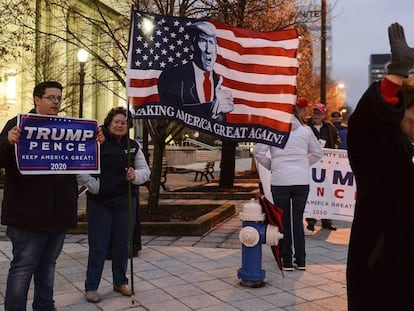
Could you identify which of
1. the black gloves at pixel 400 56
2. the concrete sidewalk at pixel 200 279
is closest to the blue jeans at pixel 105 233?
the concrete sidewalk at pixel 200 279

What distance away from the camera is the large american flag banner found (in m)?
5.00

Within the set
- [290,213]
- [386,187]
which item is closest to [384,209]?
[386,187]

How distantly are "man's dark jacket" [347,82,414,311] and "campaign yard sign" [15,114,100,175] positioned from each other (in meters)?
2.68

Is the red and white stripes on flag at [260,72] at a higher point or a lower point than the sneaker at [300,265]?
higher

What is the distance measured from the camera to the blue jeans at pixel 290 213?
612cm

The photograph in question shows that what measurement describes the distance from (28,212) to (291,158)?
334 cm

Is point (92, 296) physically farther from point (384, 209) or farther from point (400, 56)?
point (400, 56)

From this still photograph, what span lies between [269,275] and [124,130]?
8.10 feet

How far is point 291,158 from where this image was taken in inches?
241

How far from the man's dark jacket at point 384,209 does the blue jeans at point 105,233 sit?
3.29 meters

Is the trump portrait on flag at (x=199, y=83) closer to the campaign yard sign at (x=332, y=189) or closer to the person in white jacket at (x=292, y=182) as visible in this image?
the person in white jacket at (x=292, y=182)

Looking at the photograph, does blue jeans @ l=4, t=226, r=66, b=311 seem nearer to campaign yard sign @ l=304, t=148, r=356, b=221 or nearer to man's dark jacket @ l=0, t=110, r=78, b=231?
man's dark jacket @ l=0, t=110, r=78, b=231

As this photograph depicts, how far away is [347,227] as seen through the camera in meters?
9.55

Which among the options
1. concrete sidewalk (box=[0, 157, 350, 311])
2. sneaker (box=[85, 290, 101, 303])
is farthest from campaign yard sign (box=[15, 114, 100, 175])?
concrete sidewalk (box=[0, 157, 350, 311])
